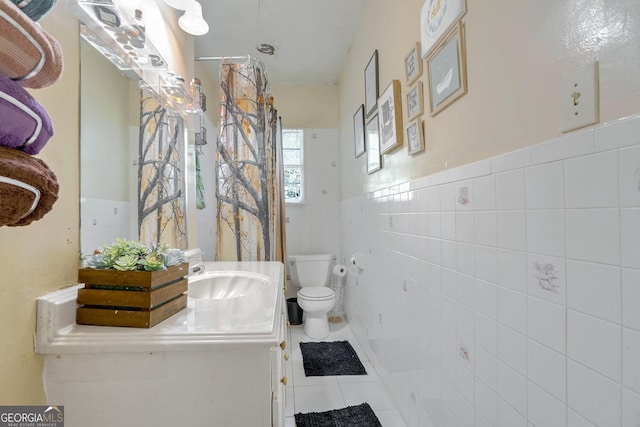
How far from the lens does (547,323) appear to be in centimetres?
66

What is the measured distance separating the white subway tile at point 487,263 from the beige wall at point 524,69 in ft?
0.99

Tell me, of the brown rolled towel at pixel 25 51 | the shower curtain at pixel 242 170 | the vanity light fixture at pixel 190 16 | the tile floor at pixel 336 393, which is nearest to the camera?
the brown rolled towel at pixel 25 51

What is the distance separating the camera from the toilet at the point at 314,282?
2506 mm

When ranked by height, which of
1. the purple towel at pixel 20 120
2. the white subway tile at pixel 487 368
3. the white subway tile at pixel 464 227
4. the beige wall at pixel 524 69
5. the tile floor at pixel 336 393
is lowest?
the tile floor at pixel 336 393

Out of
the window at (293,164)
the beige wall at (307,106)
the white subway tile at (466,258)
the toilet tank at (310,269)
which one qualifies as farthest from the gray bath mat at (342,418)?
the beige wall at (307,106)

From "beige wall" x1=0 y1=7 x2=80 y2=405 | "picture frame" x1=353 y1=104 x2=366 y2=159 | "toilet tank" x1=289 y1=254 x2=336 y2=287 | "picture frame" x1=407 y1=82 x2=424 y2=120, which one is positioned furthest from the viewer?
"toilet tank" x1=289 y1=254 x2=336 y2=287

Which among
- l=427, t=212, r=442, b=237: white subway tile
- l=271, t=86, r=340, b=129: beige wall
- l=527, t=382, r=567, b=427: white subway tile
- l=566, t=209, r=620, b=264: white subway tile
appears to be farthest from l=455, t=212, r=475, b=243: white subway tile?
l=271, t=86, r=340, b=129: beige wall

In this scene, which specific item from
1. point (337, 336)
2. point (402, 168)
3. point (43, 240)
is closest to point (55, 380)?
point (43, 240)

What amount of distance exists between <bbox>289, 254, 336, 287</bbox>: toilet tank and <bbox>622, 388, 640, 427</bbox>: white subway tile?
2.51 metres

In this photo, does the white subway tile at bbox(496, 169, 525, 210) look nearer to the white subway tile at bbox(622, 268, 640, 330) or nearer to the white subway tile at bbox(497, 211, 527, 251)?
the white subway tile at bbox(497, 211, 527, 251)

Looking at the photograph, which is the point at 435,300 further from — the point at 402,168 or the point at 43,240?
the point at 43,240

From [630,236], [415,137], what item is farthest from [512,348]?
[415,137]

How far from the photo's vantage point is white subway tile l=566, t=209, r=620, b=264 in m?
0.52

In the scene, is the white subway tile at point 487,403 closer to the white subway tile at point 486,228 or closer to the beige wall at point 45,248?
the white subway tile at point 486,228
